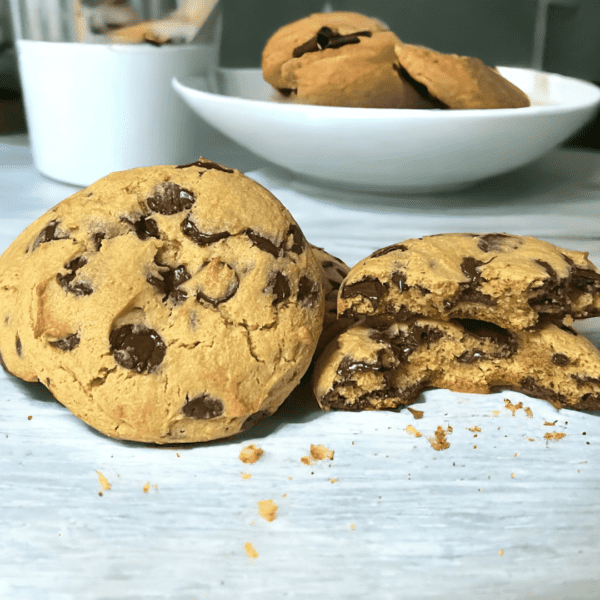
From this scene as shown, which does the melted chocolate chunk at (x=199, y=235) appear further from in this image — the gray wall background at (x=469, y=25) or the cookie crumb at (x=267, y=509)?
the gray wall background at (x=469, y=25)

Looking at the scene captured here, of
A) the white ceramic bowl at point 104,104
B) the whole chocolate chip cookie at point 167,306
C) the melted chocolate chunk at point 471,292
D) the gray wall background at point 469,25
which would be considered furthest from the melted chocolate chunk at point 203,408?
the gray wall background at point 469,25

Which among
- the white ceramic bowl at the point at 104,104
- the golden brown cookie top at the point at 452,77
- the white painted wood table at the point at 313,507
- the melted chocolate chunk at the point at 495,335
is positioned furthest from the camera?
the white ceramic bowl at the point at 104,104

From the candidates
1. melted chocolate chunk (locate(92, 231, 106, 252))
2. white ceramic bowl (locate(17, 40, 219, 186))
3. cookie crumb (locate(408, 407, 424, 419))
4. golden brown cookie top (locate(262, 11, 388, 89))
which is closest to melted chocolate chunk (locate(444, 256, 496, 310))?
cookie crumb (locate(408, 407, 424, 419))

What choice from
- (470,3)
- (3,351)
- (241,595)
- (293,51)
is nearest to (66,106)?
(293,51)

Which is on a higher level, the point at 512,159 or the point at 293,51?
the point at 293,51

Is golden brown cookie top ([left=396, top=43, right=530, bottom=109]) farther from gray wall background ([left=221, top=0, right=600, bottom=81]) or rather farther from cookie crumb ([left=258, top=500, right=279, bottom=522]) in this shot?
gray wall background ([left=221, top=0, right=600, bottom=81])

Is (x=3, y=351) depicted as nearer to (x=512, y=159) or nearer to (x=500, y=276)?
(x=500, y=276)

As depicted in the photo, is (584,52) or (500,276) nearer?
(500,276)
